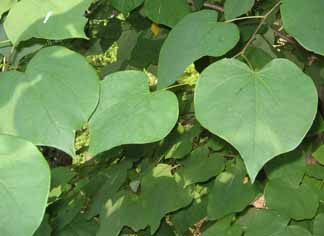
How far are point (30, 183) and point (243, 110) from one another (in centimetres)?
19

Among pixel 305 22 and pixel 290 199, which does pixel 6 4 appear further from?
pixel 290 199

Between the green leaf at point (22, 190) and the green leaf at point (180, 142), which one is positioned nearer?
the green leaf at point (22, 190)

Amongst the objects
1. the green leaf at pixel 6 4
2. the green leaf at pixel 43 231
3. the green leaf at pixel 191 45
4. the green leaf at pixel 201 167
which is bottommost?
the green leaf at pixel 43 231

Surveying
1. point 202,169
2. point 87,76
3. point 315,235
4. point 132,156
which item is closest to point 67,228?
point 132,156

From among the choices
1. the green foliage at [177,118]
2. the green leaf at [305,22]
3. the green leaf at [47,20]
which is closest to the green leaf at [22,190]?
the green foliage at [177,118]

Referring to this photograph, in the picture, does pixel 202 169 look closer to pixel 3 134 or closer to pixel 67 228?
pixel 67 228

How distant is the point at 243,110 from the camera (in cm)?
48

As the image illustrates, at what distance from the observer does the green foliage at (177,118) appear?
1.55 feet

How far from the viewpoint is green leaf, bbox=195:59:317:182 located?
47cm

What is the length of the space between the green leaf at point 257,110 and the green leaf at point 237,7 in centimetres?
11

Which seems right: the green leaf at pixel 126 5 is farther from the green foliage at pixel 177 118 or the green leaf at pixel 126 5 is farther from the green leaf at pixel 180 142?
the green leaf at pixel 180 142

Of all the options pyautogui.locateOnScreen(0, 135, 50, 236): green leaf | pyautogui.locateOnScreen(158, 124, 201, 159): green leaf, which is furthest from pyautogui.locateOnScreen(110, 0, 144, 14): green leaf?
pyautogui.locateOnScreen(0, 135, 50, 236): green leaf

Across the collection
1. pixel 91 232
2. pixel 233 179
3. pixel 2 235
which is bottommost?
pixel 91 232

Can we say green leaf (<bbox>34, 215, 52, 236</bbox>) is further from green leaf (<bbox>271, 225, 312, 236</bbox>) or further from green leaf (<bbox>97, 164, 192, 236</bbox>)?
green leaf (<bbox>271, 225, 312, 236</bbox>)
